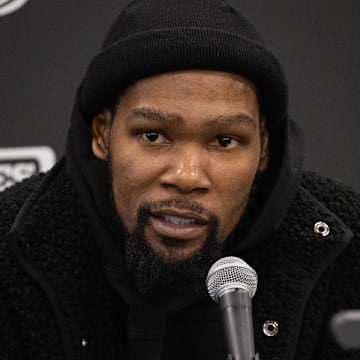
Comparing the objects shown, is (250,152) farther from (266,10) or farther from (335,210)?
(266,10)

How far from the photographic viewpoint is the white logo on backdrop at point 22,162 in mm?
1800

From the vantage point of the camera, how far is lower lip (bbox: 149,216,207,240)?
1213 mm

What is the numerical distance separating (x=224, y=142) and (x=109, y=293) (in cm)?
30

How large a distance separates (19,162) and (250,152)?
654 mm

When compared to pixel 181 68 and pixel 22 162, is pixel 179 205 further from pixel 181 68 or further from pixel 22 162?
pixel 22 162

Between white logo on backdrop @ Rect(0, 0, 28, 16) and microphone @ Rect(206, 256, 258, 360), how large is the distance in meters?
1.06

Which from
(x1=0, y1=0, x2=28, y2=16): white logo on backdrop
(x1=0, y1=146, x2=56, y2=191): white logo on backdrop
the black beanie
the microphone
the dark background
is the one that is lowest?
the microphone

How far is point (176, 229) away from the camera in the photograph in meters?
1.21

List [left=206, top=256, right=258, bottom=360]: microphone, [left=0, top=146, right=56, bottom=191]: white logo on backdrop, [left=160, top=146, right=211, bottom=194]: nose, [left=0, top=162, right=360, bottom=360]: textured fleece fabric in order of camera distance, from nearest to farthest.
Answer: [left=206, top=256, right=258, bottom=360]: microphone < [left=160, top=146, right=211, bottom=194]: nose < [left=0, top=162, right=360, bottom=360]: textured fleece fabric < [left=0, top=146, right=56, bottom=191]: white logo on backdrop

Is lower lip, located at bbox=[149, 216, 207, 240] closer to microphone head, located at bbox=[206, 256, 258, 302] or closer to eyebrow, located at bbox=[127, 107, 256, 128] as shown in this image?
eyebrow, located at bbox=[127, 107, 256, 128]

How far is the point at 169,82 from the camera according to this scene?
1241mm

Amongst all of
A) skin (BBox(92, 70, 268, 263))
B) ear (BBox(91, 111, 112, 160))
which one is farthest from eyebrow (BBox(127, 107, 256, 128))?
ear (BBox(91, 111, 112, 160))

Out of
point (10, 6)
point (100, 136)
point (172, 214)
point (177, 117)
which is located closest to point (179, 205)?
point (172, 214)

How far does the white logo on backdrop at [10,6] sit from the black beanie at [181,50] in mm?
541
